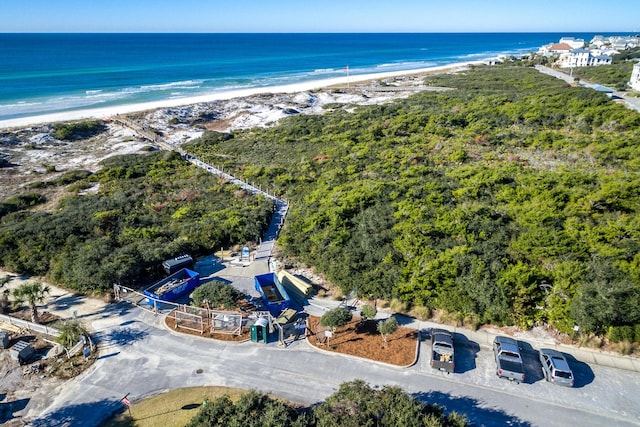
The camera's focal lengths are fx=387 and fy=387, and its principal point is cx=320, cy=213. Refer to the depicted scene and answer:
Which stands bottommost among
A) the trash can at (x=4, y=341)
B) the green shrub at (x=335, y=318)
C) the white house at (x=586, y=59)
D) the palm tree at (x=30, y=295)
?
the trash can at (x=4, y=341)

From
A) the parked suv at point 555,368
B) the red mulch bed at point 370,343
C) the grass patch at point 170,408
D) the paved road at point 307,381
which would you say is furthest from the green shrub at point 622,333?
the grass patch at point 170,408

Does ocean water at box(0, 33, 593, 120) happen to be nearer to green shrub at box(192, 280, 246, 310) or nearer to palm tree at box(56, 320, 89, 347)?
palm tree at box(56, 320, 89, 347)

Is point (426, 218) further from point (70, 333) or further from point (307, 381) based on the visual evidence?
point (70, 333)

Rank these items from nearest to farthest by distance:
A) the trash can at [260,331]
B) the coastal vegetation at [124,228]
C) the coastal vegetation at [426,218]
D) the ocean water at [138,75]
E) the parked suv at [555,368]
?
the parked suv at [555,368] → the trash can at [260,331] → the coastal vegetation at [426,218] → the coastal vegetation at [124,228] → the ocean water at [138,75]

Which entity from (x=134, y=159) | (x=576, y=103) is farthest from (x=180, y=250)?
(x=576, y=103)

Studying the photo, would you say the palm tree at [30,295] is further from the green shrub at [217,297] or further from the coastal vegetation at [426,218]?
the green shrub at [217,297]

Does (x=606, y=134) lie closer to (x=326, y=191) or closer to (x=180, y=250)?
(x=326, y=191)

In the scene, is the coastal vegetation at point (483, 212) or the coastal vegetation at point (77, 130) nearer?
the coastal vegetation at point (483, 212)
